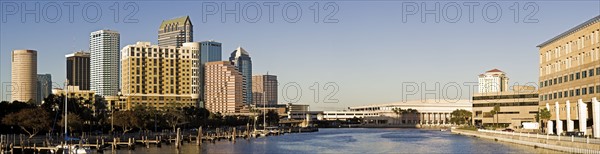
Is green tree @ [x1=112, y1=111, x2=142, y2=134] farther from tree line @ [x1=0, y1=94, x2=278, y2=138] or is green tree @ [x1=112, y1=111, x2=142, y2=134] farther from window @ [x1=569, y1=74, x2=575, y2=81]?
window @ [x1=569, y1=74, x2=575, y2=81]

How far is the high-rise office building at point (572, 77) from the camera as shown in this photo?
111 metres

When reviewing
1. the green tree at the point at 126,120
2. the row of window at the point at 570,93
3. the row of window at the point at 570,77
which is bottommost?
the green tree at the point at 126,120

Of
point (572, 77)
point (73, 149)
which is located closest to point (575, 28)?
point (572, 77)

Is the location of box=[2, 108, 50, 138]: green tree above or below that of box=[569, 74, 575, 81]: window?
below

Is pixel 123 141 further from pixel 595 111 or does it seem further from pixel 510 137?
pixel 595 111

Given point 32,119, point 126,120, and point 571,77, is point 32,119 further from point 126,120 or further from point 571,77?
point 571,77

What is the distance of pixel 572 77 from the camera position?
408 feet

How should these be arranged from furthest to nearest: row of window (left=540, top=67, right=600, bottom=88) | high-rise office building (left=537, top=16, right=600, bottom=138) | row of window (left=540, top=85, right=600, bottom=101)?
row of window (left=540, top=67, right=600, bottom=88), row of window (left=540, top=85, right=600, bottom=101), high-rise office building (left=537, top=16, right=600, bottom=138)

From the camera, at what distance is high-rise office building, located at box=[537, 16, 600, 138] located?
365ft

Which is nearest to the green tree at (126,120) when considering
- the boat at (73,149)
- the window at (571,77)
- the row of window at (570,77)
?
the boat at (73,149)

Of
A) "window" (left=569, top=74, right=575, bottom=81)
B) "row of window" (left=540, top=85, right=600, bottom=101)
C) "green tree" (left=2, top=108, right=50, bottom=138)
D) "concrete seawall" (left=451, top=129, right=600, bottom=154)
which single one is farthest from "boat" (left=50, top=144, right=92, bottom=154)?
"window" (left=569, top=74, right=575, bottom=81)

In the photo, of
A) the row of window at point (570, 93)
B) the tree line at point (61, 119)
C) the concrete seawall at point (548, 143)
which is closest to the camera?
the concrete seawall at point (548, 143)

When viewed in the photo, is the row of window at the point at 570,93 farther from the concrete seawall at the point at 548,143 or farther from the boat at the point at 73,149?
the boat at the point at 73,149

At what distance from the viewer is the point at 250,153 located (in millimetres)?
118000
